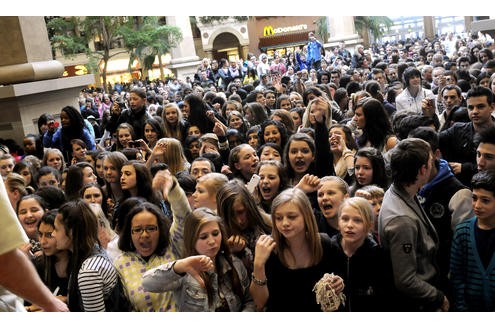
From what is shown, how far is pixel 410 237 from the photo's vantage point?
3.29 m

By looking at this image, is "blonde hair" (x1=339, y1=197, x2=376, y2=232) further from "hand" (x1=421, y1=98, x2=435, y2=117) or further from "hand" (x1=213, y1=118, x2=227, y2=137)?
"hand" (x1=213, y1=118, x2=227, y2=137)

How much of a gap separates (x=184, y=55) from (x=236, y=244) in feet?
89.6

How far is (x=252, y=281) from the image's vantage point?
10.6 ft

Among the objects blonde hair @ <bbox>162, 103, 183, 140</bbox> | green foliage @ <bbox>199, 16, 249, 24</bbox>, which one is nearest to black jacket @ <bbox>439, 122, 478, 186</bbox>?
blonde hair @ <bbox>162, 103, 183, 140</bbox>

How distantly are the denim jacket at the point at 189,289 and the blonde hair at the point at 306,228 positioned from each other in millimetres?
342

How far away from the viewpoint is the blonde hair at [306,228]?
3.27 meters

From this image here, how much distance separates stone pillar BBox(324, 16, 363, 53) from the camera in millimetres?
31469

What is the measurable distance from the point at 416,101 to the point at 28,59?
17.8 ft

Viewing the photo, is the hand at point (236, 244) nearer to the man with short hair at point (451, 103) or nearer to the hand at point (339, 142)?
the hand at point (339, 142)

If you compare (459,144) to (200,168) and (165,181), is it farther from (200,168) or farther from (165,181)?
(165,181)

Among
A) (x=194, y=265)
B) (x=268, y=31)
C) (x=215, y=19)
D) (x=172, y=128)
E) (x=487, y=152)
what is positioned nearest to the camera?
(x=194, y=265)

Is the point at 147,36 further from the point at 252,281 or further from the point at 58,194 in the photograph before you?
the point at 252,281

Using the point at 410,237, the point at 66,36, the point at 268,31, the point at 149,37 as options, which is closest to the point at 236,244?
the point at 410,237
